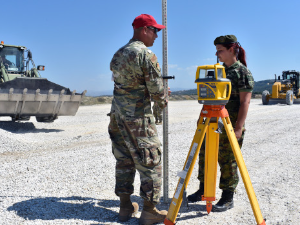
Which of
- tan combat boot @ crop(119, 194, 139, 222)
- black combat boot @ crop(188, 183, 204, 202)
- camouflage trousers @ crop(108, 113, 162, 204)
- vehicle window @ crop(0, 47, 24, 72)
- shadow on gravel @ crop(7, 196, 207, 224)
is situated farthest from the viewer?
vehicle window @ crop(0, 47, 24, 72)

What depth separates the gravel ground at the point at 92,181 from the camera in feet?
11.0

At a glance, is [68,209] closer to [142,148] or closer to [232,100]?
[142,148]

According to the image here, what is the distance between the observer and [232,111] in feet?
11.0

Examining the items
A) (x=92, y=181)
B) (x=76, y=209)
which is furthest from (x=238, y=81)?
(x=92, y=181)

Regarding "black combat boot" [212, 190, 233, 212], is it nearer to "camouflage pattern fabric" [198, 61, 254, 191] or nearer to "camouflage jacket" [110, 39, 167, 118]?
"camouflage pattern fabric" [198, 61, 254, 191]

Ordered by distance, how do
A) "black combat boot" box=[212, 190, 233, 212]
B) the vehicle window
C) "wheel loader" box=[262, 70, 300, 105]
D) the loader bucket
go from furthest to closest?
"wheel loader" box=[262, 70, 300, 105] < the vehicle window < the loader bucket < "black combat boot" box=[212, 190, 233, 212]

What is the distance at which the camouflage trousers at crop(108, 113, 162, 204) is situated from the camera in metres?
2.86

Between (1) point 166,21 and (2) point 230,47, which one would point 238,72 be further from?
(1) point 166,21

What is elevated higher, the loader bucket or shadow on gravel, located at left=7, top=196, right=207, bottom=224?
the loader bucket

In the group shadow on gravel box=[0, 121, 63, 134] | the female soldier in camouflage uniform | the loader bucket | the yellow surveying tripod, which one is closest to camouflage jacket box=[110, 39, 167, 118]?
the yellow surveying tripod

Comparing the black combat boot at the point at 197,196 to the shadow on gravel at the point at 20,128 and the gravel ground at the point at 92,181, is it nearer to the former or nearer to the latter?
the gravel ground at the point at 92,181

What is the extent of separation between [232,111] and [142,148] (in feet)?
3.69

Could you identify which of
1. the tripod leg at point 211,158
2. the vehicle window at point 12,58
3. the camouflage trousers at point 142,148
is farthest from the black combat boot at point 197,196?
the vehicle window at point 12,58

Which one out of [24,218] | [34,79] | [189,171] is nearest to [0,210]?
[24,218]
